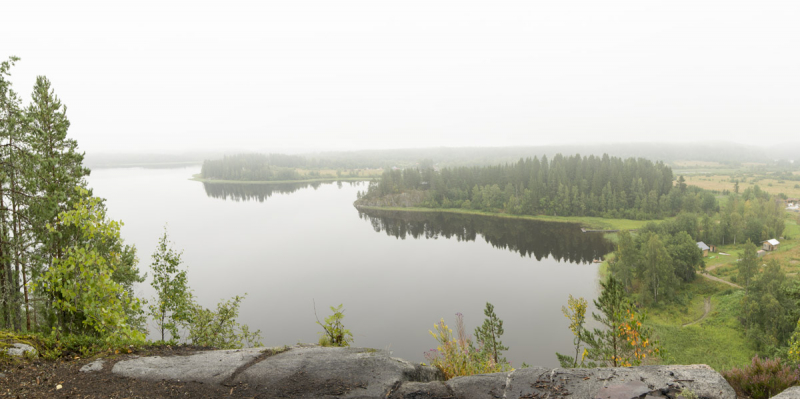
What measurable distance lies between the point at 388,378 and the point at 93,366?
6405 millimetres

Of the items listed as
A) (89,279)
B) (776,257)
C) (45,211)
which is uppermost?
(45,211)

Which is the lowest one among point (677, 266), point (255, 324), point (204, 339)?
point (255, 324)

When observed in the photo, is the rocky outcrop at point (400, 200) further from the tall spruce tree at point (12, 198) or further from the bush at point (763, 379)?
the bush at point (763, 379)

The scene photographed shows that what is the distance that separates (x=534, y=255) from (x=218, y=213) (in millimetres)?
106680

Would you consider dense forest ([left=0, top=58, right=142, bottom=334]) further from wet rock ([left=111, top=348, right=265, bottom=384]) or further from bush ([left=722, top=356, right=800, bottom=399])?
bush ([left=722, top=356, right=800, bottom=399])

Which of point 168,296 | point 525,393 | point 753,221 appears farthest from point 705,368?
point 753,221

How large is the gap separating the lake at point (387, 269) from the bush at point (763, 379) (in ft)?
89.3

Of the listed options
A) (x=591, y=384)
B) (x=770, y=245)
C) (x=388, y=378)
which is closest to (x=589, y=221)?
(x=770, y=245)

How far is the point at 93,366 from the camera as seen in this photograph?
7.68 m

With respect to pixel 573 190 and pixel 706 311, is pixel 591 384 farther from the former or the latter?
pixel 573 190

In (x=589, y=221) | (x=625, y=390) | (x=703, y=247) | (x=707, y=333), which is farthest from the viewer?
(x=589, y=221)

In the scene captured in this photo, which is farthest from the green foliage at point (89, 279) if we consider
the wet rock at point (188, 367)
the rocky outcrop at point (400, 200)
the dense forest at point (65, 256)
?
the rocky outcrop at point (400, 200)

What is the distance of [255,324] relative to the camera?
41344mm

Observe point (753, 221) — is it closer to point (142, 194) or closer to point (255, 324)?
point (255, 324)
